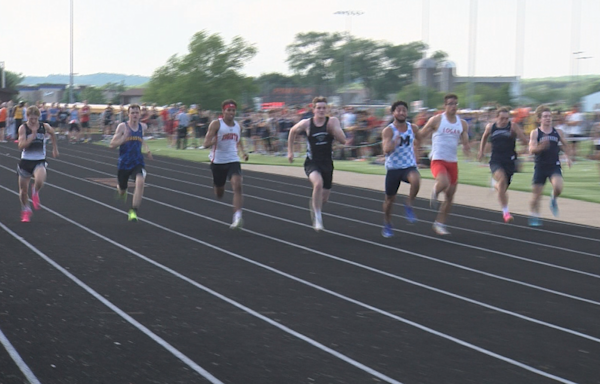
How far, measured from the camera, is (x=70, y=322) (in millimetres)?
6711

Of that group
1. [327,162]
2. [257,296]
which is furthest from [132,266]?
[327,162]

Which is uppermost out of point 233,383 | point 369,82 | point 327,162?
point 369,82

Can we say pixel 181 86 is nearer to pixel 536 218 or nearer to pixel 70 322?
pixel 536 218

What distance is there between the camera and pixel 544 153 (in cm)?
1350

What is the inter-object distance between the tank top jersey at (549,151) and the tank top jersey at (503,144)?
0.42 meters

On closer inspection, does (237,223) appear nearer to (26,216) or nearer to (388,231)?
(388,231)

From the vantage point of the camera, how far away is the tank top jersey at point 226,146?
12.3 metres

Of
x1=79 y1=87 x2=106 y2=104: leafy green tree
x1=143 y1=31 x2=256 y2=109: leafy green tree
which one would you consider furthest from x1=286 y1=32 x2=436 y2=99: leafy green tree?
x1=143 y1=31 x2=256 y2=109: leafy green tree

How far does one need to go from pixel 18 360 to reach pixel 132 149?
287 inches

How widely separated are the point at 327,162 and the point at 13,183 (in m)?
8.80

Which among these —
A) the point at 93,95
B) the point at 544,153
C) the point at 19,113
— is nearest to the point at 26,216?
the point at 544,153

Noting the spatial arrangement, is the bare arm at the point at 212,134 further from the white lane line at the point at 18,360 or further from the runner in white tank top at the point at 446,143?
the white lane line at the point at 18,360

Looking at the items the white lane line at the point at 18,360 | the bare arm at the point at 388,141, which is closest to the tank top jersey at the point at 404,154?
the bare arm at the point at 388,141

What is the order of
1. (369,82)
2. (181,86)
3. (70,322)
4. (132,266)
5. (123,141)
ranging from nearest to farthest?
1. (70,322)
2. (132,266)
3. (123,141)
4. (181,86)
5. (369,82)
